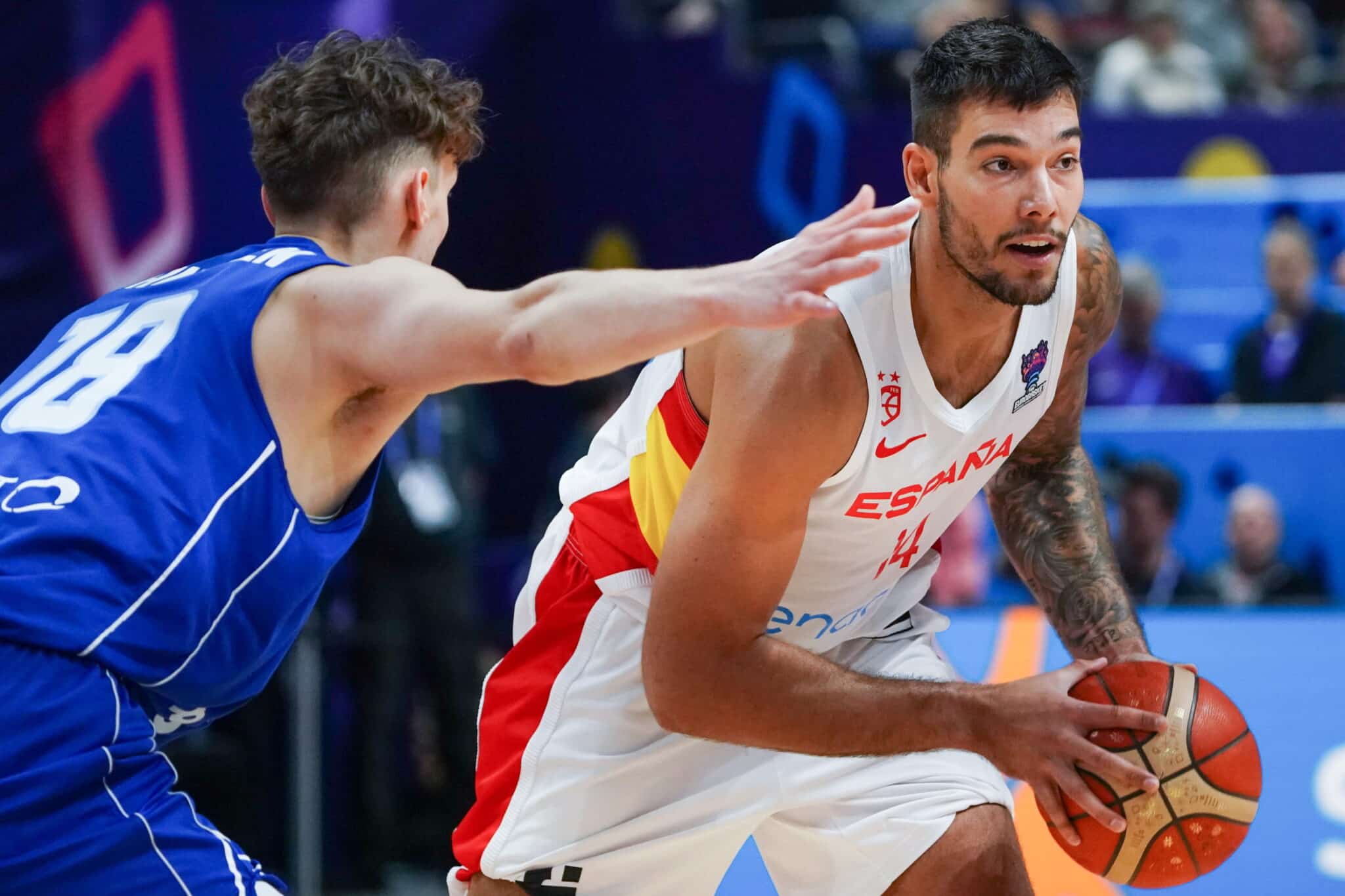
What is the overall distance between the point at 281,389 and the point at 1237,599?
18.9ft

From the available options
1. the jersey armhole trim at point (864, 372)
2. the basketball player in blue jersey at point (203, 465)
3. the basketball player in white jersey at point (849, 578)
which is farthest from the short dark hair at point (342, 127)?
the jersey armhole trim at point (864, 372)

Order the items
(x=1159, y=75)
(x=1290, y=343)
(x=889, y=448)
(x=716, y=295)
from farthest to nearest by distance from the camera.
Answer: (x=1159, y=75) < (x=1290, y=343) < (x=889, y=448) < (x=716, y=295)

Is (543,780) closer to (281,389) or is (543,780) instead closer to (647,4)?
(281,389)

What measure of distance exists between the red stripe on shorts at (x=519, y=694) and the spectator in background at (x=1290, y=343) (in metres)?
6.20

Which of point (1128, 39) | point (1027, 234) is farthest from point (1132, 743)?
point (1128, 39)

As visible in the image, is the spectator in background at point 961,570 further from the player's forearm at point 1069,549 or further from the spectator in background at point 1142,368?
the player's forearm at point 1069,549

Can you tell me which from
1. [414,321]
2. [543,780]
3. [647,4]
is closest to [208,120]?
[647,4]

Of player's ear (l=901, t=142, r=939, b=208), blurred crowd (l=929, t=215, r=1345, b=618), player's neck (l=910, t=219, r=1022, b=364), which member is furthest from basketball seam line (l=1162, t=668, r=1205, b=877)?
blurred crowd (l=929, t=215, r=1345, b=618)

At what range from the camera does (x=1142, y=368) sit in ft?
30.3

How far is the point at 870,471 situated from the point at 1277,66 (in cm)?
948

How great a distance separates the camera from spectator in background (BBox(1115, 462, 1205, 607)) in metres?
7.61

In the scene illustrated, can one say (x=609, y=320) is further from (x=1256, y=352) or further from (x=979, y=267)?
(x=1256, y=352)

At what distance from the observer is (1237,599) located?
7613 mm

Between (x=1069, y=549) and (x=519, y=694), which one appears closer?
(x=519, y=694)
